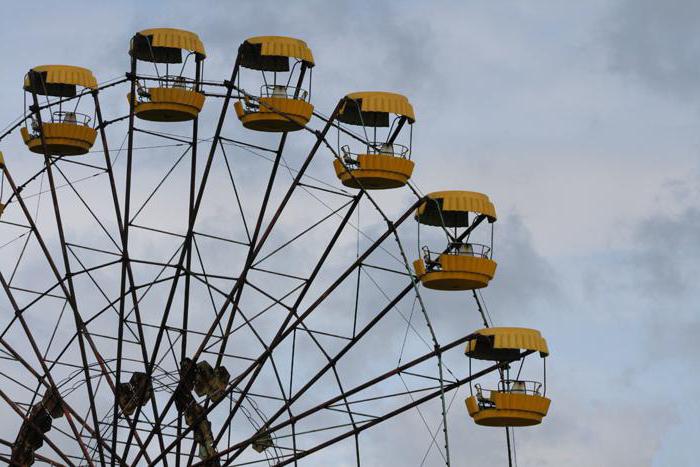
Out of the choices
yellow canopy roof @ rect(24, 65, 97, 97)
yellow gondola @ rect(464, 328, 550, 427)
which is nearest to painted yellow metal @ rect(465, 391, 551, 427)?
yellow gondola @ rect(464, 328, 550, 427)

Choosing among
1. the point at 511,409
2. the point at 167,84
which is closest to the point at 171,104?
the point at 167,84

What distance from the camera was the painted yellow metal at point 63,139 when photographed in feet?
182

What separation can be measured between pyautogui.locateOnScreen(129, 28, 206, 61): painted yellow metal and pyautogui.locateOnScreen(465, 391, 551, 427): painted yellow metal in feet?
41.7

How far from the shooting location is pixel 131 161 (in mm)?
53625

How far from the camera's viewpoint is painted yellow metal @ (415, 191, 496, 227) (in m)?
53.9

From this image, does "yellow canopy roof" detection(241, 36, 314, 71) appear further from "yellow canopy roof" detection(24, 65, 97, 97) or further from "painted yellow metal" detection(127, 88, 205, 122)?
"yellow canopy roof" detection(24, 65, 97, 97)

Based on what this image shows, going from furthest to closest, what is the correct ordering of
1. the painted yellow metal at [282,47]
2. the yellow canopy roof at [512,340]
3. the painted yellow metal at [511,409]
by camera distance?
the painted yellow metal at [511,409] < the yellow canopy roof at [512,340] < the painted yellow metal at [282,47]

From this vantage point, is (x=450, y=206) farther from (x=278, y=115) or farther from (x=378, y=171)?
(x=278, y=115)

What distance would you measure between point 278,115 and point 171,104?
2.97 m

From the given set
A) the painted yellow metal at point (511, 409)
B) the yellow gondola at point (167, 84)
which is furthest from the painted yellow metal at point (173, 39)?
the painted yellow metal at point (511, 409)

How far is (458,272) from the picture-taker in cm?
5409

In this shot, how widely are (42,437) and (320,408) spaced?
8.67 meters

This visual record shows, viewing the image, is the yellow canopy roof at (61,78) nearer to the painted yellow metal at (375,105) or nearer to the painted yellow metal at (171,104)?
the painted yellow metal at (171,104)

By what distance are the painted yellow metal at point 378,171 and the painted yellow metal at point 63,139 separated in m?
7.31
